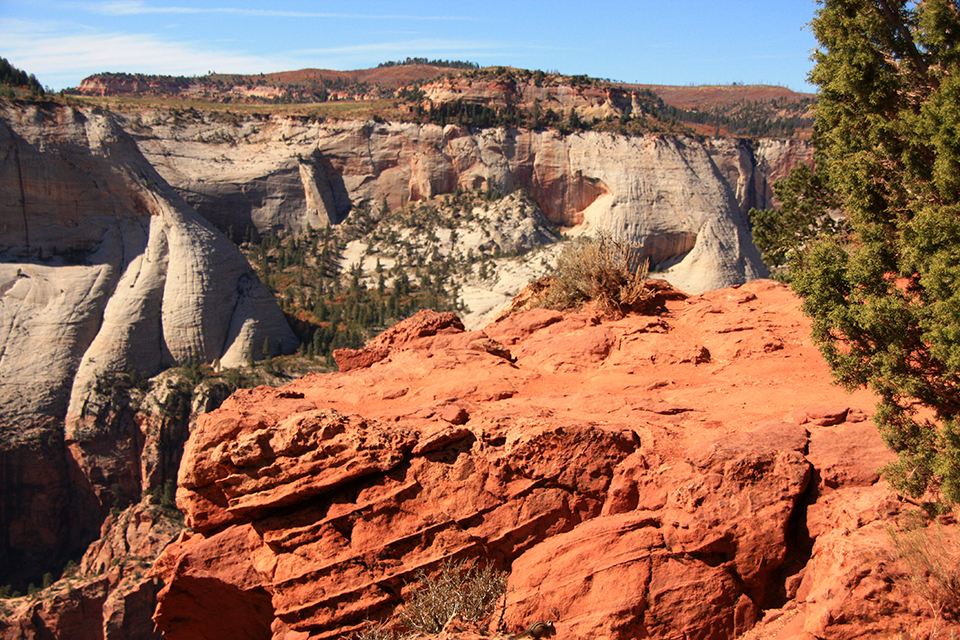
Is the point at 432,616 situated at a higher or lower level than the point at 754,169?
lower

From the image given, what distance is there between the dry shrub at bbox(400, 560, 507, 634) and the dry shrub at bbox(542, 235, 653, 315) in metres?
4.87

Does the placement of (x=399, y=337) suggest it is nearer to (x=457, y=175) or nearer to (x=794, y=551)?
(x=794, y=551)

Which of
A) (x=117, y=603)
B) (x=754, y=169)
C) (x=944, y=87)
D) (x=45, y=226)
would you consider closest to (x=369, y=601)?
(x=944, y=87)

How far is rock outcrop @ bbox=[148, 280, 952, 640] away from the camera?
15.2 ft

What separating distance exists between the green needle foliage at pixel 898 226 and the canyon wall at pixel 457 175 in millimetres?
40242

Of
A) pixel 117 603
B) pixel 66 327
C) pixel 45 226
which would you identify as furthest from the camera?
pixel 45 226

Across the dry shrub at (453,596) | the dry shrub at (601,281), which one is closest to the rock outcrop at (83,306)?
the dry shrub at (601,281)

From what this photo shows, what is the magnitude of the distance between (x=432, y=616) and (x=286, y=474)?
1.49 meters

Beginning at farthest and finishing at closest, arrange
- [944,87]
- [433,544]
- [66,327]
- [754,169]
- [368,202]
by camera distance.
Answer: [754,169], [368,202], [66,327], [433,544], [944,87]

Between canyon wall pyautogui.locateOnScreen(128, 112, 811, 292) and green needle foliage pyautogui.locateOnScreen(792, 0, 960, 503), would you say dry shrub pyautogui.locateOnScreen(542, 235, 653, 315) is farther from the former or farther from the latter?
canyon wall pyautogui.locateOnScreen(128, 112, 811, 292)

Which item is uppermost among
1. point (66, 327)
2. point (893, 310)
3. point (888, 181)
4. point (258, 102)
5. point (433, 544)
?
point (258, 102)

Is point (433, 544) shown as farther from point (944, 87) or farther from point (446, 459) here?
point (944, 87)

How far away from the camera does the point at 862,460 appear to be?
16.6 ft

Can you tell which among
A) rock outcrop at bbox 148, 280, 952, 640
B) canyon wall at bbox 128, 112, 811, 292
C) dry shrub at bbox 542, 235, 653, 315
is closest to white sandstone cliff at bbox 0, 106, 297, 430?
canyon wall at bbox 128, 112, 811, 292
